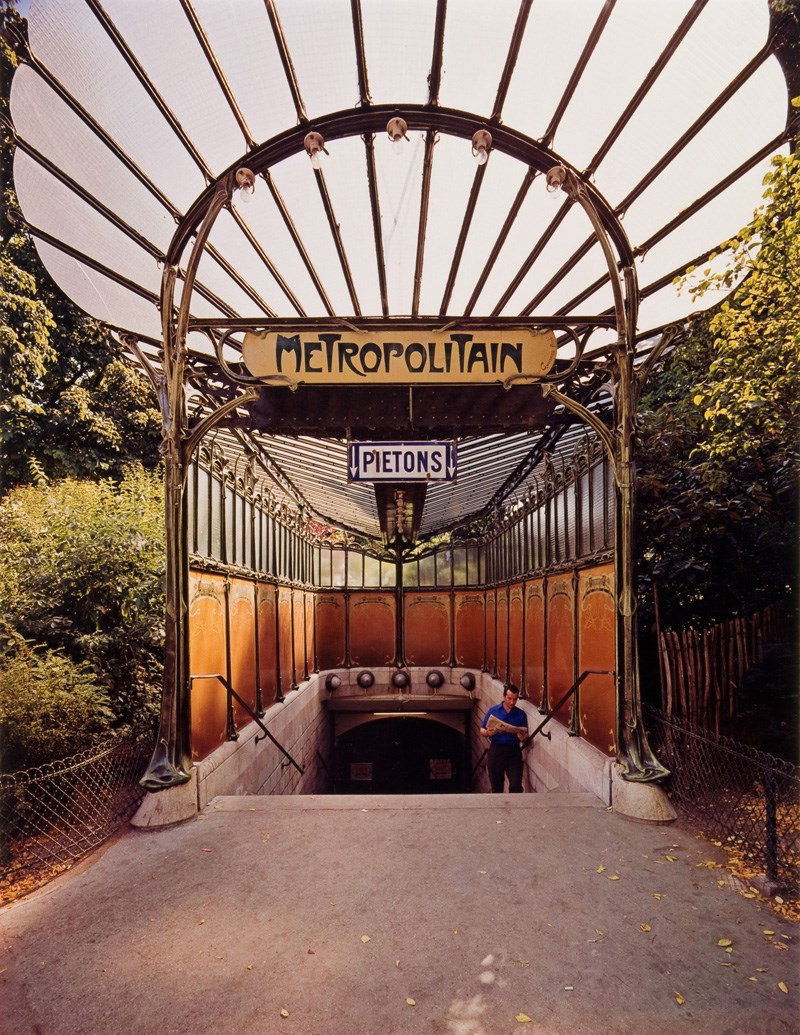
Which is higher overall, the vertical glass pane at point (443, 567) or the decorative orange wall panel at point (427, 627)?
the vertical glass pane at point (443, 567)

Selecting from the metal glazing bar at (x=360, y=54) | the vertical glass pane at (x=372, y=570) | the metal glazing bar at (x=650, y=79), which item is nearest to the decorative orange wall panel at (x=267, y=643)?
the metal glazing bar at (x=360, y=54)

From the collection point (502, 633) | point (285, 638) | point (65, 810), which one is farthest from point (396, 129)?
point (502, 633)

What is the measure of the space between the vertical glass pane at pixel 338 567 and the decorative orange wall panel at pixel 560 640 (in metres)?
9.75

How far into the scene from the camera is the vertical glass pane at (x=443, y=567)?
17578 millimetres

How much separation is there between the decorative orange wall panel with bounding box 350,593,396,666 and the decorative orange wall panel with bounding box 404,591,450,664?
535mm

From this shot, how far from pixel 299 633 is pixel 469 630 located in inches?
222

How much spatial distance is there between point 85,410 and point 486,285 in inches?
557

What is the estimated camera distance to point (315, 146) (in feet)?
15.4

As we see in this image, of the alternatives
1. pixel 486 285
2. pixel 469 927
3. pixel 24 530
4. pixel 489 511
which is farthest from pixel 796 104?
pixel 489 511

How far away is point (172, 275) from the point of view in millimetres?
5484

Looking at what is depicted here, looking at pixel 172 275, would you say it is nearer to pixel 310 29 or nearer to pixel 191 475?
pixel 191 475

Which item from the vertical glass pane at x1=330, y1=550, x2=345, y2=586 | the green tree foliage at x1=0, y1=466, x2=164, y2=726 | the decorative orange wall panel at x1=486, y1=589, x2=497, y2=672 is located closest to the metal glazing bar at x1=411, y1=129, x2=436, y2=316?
the green tree foliage at x1=0, y1=466, x2=164, y2=726

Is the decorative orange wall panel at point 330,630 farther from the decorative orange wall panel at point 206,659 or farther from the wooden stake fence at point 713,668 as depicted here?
the wooden stake fence at point 713,668

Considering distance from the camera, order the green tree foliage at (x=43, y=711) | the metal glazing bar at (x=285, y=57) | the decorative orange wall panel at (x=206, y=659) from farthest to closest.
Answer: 1. the decorative orange wall panel at (x=206, y=659)
2. the green tree foliage at (x=43, y=711)
3. the metal glazing bar at (x=285, y=57)
